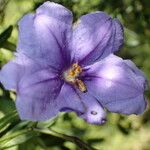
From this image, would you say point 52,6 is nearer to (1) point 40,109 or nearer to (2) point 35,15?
(2) point 35,15

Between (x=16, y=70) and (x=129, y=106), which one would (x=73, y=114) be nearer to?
(x=129, y=106)

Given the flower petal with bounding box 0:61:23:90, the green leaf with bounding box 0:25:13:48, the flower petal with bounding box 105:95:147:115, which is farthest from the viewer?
the green leaf with bounding box 0:25:13:48

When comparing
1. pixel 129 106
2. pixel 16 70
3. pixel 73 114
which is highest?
pixel 16 70

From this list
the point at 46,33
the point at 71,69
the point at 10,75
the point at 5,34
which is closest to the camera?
the point at 10,75

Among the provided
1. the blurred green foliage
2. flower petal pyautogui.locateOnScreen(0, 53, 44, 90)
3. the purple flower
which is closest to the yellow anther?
the purple flower

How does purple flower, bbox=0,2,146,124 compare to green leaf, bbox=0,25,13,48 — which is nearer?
purple flower, bbox=0,2,146,124

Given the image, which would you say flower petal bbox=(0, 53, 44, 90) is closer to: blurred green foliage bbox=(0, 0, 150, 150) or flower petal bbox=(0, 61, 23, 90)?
flower petal bbox=(0, 61, 23, 90)

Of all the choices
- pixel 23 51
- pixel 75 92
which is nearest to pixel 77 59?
pixel 75 92

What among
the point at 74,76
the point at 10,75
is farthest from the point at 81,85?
the point at 10,75
